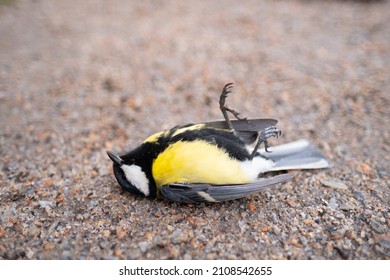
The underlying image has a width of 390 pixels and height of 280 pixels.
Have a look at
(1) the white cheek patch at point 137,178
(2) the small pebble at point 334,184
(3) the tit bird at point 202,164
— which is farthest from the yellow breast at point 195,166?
(2) the small pebble at point 334,184

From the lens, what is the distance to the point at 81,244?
7.22 feet

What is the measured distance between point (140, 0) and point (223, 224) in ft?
16.4

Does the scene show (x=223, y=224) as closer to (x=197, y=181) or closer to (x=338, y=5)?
(x=197, y=181)

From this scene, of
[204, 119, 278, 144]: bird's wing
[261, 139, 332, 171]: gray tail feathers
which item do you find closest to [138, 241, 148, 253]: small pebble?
[204, 119, 278, 144]: bird's wing

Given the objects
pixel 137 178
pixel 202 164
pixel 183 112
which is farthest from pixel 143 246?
pixel 183 112

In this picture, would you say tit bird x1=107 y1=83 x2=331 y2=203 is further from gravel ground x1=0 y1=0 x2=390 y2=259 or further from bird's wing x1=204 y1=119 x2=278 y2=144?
gravel ground x1=0 y1=0 x2=390 y2=259

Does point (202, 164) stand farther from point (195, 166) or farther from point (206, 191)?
point (206, 191)

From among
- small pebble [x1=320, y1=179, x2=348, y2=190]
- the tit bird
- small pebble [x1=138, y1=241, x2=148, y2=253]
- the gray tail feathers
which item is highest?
the tit bird

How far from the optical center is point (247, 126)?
262 centimetres

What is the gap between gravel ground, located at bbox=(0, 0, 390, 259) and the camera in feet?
7.38

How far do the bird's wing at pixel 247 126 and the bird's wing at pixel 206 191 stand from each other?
446mm
